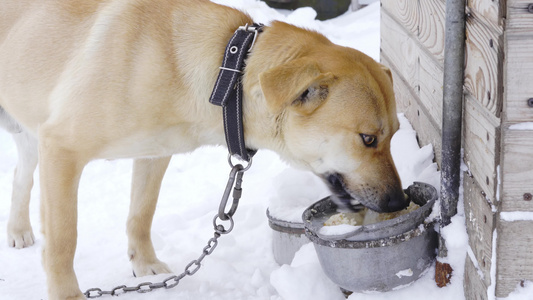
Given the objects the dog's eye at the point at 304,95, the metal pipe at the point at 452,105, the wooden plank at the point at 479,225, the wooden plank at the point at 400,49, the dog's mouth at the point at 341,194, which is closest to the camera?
the wooden plank at the point at 479,225

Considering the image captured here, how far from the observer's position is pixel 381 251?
97.2 inches

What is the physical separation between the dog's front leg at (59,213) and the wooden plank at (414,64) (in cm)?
175

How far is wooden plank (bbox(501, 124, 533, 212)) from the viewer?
1.87 metres

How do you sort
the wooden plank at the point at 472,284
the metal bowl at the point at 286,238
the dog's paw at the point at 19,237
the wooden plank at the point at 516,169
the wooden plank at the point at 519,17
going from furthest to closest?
the dog's paw at the point at 19,237 < the metal bowl at the point at 286,238 < the wooden plank at the point at 472,284 < the wooden plank at the point at 516,169 < the wooden plank at the point at 519,17

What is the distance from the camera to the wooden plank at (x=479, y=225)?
2.07 metres

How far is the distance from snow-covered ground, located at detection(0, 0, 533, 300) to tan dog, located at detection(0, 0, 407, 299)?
43cm

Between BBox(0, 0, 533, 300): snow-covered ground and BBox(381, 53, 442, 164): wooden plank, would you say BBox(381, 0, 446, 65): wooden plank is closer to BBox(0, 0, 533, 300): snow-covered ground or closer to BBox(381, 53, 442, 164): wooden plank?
BBox(381, 53, 442, 164): wooden plank

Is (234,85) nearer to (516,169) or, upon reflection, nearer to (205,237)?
(516,169)

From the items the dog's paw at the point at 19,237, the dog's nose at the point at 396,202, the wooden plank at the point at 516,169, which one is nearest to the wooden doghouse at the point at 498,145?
the wooden plank at the point at 516,169

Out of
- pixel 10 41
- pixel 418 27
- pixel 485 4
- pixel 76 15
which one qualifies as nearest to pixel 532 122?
pixel 485 4

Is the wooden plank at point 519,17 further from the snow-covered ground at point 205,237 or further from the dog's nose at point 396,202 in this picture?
the dog's nose at point 396,202

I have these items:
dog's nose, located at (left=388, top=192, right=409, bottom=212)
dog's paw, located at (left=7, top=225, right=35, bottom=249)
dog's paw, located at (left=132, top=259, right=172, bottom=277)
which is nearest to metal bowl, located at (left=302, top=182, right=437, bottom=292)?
dog's nose, located at (left=388, top=192, right=409, bottom=212)

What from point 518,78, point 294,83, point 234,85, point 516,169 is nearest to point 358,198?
point 294,83

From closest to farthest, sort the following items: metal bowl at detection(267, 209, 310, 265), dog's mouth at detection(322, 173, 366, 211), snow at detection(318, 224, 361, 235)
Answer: snow at detection(318, 224, 361, 235)
dog's mouth at detection(322, 173, 366, 211)
metal bowl at detection(267, 209, 310, 265)
